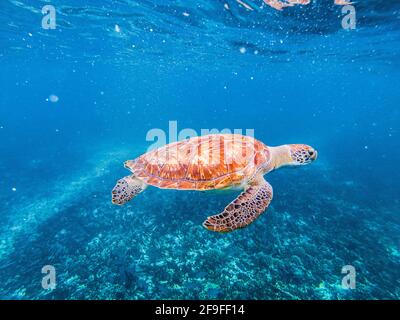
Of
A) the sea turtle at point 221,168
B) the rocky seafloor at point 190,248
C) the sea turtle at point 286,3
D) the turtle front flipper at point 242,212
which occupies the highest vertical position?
the sea turtle at point 286,3

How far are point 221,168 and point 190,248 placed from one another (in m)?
3.13

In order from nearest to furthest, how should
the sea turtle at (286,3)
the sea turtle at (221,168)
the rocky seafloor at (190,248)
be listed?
1. the sea turtle at (221,168)
2. the rocky seafloor at (190,248)
3. the sea turtle at (286,3)

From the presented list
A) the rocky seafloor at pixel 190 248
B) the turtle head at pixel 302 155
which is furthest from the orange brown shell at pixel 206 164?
the rocky seafloor at pixel 190 248

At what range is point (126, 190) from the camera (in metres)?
5.06

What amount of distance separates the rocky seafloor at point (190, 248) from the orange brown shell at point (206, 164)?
1.08m

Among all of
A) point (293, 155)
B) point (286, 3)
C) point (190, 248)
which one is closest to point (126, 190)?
point (190, 248)

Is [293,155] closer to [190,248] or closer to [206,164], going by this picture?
[206,164]

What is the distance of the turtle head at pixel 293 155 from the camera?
5.33m

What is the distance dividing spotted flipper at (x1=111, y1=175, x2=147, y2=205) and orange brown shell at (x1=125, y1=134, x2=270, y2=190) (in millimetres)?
188

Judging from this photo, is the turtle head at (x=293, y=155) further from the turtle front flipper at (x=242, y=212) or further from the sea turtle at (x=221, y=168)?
the turtle front flipper at (x=242, y=212)

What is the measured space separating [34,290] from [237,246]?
5143mm

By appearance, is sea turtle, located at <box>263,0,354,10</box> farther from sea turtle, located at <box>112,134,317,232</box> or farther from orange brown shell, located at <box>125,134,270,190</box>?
orange brown shell, located at <box>125,134,270,190</box>

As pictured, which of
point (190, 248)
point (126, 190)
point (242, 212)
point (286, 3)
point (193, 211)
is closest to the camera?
point (242, 212)
